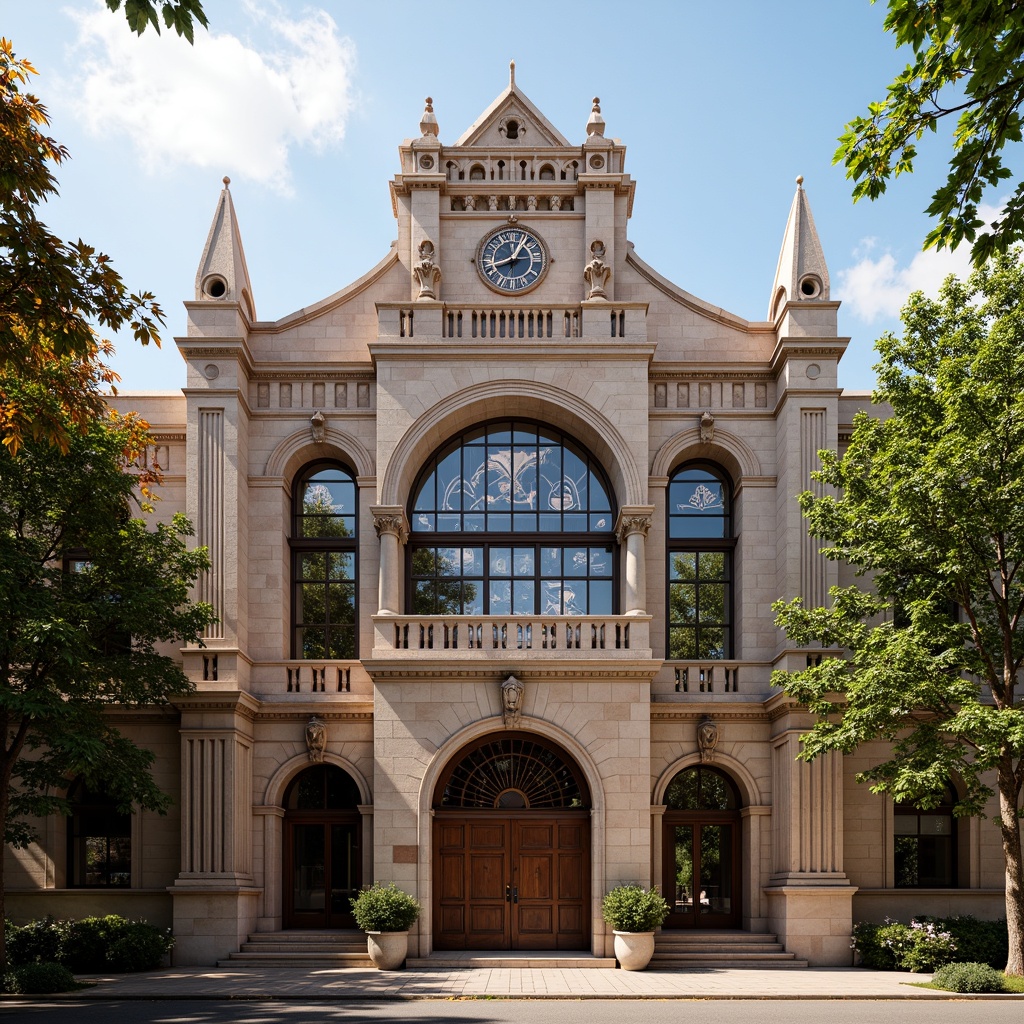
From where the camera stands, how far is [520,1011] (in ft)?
57.8

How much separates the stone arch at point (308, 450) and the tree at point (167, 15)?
18.3 meters

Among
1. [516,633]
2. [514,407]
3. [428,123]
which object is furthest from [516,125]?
[516,633]

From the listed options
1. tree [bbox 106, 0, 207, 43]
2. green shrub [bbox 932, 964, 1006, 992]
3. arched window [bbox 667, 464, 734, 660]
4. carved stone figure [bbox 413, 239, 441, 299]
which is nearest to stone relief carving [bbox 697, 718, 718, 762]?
arched window [bbox 667, 464, 734, 660]

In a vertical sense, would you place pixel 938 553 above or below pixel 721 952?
above

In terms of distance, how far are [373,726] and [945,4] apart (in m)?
19.7

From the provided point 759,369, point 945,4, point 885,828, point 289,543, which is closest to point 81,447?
point 289,543

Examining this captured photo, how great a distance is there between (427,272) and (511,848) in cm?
1319

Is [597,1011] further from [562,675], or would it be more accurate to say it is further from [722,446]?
[722,446]

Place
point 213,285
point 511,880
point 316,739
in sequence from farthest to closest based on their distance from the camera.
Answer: point 213,285 → point 316,739 → point 511,880

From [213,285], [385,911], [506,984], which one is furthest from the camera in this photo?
[213,285]

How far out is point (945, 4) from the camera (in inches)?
332

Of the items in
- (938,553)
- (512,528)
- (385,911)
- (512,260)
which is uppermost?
(512,260)

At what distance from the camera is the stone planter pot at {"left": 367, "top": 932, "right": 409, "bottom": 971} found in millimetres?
22578

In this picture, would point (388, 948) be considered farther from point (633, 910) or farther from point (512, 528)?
point (512, 528)
